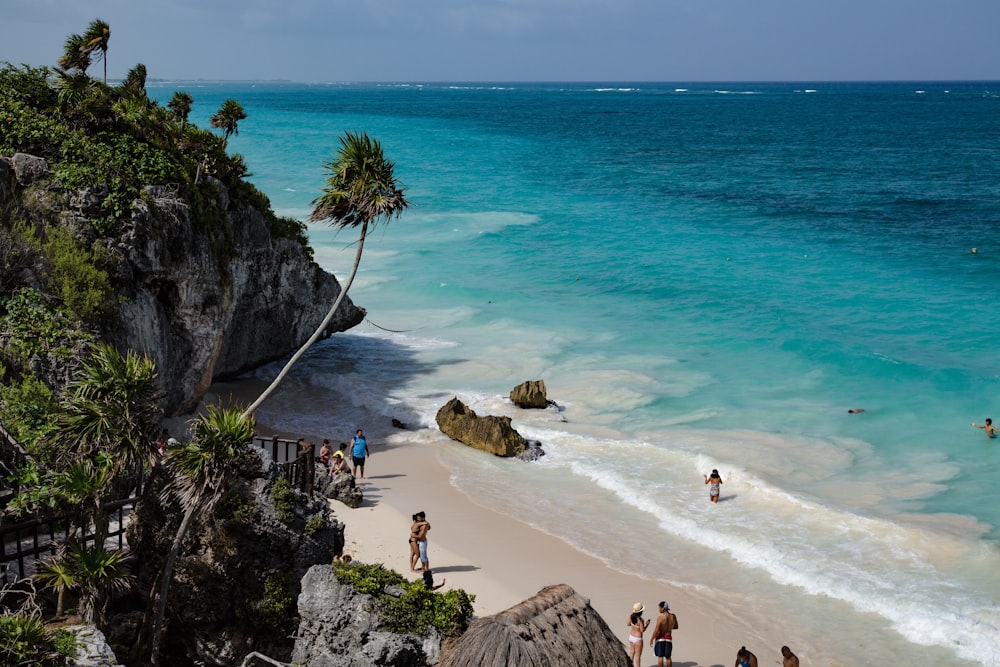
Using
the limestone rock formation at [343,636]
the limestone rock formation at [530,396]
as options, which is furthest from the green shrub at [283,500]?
the limestone rock formation at [530,396]

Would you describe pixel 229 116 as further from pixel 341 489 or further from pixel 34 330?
pixel 341 489

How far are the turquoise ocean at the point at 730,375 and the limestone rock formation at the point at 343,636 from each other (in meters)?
6.86

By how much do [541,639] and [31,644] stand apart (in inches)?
220

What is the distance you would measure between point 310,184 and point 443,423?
4781 centimetres

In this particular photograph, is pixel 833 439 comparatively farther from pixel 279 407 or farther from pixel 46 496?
pixel 46 496

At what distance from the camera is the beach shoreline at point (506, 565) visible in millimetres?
16016

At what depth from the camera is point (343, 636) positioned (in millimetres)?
11875

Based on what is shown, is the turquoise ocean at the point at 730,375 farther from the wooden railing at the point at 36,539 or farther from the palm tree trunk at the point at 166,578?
the wooden railing at the point at 36,539

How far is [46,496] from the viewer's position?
12.5m

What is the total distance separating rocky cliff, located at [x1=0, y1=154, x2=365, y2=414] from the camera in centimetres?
1856

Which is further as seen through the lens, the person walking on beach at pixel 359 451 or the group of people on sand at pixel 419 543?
the person walking on beach at pixel 359 451

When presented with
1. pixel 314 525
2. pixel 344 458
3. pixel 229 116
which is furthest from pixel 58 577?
pixel 229 116

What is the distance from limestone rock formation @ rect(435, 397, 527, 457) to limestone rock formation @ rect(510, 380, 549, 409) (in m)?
2.22

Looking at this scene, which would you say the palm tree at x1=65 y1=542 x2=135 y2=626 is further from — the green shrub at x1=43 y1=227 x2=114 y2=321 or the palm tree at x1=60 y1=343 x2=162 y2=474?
the green shrub at x1=43 y1=227 x2=114 y2=321
